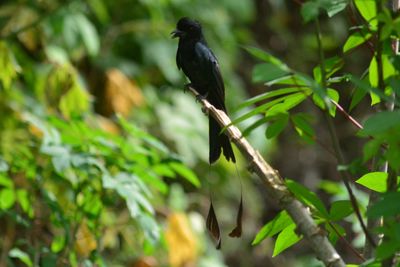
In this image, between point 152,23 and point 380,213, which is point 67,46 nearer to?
point 152,23

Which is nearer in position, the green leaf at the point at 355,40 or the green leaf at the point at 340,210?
the green leaf at the point at 355,40

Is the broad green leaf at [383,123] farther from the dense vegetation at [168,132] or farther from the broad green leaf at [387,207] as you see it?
the broad green leaf at [387,207]

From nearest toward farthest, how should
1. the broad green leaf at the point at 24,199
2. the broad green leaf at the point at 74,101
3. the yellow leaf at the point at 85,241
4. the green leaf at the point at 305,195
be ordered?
the green leaf at the point at 305,195, the broad green leaf at the point at 24,199, the yellow leaf at the point at 85,241, the broad green leaf at the point at 74,101

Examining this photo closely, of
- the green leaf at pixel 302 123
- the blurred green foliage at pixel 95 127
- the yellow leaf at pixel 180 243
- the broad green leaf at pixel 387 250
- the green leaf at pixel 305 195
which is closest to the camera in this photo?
the broad green leaf at pixel 387 250

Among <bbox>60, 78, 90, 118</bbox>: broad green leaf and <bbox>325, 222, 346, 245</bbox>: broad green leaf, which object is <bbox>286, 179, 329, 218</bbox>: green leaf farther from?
<bbox>60, 78, 90, 118</bbox>: broad green leaf

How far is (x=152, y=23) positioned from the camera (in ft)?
15.0

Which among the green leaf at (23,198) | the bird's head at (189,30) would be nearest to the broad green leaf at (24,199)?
the green leaf at (23,198)

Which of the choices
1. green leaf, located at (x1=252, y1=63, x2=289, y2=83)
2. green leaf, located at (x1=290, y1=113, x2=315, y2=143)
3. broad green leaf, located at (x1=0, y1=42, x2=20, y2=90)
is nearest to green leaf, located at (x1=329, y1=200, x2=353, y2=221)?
green leaf, located at (x1=290, y1=113, x2=315, y2=143)

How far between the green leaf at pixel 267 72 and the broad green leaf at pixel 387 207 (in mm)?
265

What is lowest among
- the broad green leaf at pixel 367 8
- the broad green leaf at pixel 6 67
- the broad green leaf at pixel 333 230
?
the broad green leaf at pixel 333 230

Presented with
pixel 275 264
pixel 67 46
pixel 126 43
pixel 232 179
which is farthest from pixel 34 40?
pixel 275 264

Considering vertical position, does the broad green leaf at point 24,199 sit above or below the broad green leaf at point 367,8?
below

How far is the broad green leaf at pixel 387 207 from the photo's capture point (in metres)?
1.12

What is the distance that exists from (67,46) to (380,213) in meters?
3.35
